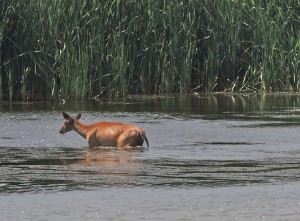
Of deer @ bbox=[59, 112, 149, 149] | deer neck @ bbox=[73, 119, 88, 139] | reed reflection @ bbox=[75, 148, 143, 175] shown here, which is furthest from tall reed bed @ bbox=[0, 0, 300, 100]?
reed reflection @ bbox=[75, 148, 143, 175]

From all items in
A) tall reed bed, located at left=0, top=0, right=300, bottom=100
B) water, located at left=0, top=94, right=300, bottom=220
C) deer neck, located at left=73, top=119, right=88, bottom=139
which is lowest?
water, located at left=0, top=94, right=300, bottom=220

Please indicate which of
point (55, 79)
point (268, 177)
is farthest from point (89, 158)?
point (55, 79)

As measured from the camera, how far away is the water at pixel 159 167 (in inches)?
373

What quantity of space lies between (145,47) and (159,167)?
38.2ft

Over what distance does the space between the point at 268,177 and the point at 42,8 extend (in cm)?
1143

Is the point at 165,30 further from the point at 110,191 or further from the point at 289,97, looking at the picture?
the point at 110,191

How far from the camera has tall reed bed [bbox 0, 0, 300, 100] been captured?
21.9m

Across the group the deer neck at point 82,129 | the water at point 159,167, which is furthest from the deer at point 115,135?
the water at point 159,167

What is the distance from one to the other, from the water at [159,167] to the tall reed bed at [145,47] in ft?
3.59

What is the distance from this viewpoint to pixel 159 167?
1239cm

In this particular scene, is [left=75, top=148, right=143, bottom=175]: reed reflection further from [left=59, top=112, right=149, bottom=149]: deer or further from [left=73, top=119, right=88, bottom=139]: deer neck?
[left=73, top=119, right=88, bottom=139]: deer neck

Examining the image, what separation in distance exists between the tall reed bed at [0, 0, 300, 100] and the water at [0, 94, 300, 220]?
110cm

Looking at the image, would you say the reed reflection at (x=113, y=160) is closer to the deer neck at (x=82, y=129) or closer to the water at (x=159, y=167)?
the water at (x=159, y=167)

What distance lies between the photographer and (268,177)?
37.6 feet
